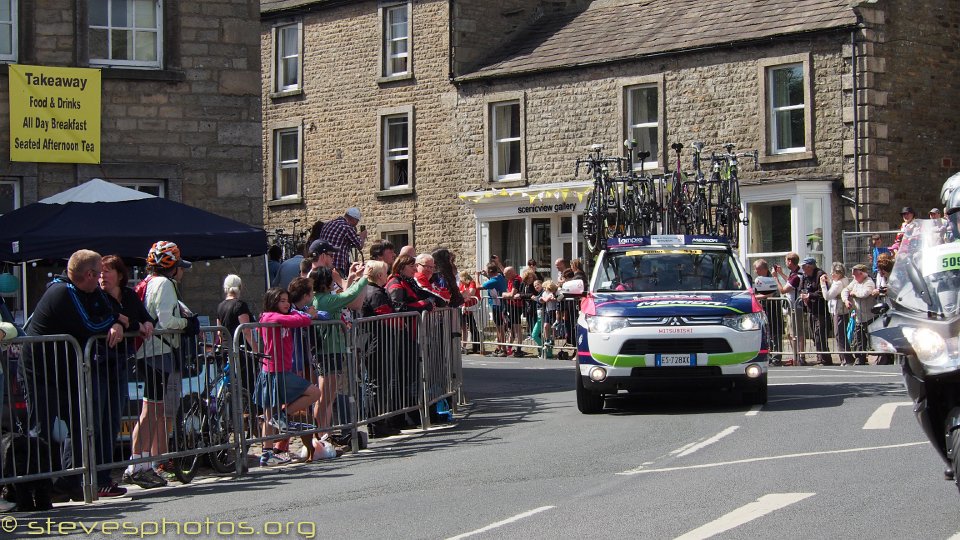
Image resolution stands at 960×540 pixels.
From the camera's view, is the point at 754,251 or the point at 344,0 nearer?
the point at 754,251

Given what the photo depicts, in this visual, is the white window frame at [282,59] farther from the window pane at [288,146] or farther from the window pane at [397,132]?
the window pane at [397,132]

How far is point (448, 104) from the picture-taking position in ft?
123

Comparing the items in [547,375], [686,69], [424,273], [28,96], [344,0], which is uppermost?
[344,0]

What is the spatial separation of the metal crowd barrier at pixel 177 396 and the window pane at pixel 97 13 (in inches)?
310

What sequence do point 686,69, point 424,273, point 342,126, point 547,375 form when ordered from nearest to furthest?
point 424,273
point 547,375
point 686,69
point 342,126

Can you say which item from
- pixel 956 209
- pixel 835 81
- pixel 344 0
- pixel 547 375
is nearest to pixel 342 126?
pixel 344 0

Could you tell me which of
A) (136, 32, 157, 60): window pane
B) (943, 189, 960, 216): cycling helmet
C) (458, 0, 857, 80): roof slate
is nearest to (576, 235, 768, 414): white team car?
(943, 189, 960, 216): cycling helmet

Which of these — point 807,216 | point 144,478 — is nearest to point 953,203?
point 144,478

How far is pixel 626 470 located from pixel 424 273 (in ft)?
19.2

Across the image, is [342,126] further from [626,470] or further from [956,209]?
[956,209]

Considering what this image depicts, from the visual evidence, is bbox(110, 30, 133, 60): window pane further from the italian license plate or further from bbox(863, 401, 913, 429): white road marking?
bbox(863, 401, 913, 429): white road marking

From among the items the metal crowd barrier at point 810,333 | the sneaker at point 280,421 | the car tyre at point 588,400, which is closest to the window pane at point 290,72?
the metal crowd barrier at point 810,333

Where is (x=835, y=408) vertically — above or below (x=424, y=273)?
below

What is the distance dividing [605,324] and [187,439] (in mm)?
5357
